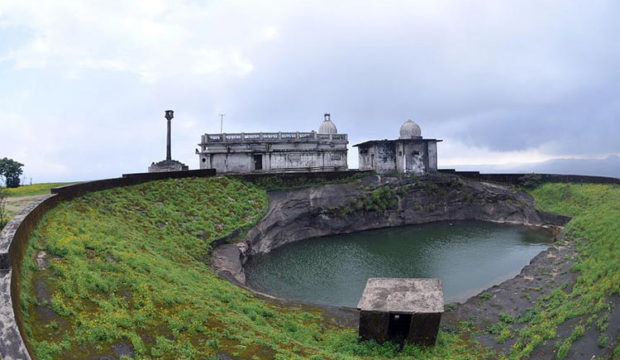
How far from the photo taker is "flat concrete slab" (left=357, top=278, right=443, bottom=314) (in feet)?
56.3

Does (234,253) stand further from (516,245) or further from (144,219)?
(516,245)

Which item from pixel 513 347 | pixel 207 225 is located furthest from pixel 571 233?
pixel 207 225

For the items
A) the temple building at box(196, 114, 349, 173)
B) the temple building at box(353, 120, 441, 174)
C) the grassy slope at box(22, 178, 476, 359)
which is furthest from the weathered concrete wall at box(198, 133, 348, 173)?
the grassy slope at box(22, 178, 476, 359)

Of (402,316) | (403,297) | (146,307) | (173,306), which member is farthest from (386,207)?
(146,307)

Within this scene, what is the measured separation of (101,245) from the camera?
753 inches

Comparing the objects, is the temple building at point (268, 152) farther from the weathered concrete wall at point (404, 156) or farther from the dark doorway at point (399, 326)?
the dark doorway at point (399, 326)

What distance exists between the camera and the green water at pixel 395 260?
28.1 m

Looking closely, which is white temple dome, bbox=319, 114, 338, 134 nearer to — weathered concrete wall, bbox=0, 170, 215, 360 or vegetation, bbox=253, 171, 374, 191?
vegetation, bbox=253, 171, 374, 191

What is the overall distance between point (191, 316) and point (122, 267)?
14.9 feet

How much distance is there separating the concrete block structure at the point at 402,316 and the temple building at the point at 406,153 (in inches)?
1388

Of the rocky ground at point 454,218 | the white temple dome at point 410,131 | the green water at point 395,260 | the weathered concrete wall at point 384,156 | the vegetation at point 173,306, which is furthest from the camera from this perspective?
the weathered concrete wall at point 384,156

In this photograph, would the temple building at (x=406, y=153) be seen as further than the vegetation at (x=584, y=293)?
Yes

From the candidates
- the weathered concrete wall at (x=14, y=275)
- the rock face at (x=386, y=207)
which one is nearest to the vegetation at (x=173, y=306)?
the weathered concrete wall at (x=14, y=275)

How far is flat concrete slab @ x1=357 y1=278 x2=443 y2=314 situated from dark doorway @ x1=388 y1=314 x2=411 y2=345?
0.63 metres
